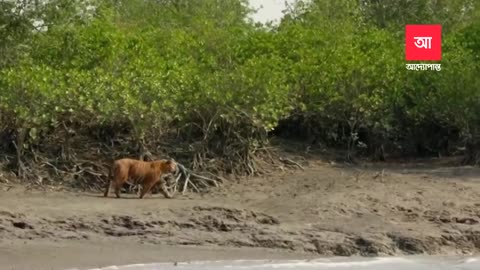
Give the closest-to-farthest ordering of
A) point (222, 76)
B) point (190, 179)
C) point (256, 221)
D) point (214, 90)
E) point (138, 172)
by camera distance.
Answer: point (256, 221) → point (138, 172) → point (190, 179) → point (214, 90) → point (222, 76)

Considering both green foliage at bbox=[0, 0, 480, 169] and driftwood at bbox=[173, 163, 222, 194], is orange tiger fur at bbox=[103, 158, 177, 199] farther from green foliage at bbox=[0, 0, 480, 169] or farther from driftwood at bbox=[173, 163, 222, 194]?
green foliage at bbox=[0, 0, 480, 169]

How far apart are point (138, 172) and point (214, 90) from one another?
201 cm

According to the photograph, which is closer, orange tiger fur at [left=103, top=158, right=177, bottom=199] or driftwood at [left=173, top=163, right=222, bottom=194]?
orange tiger fur at [left=103, top=158, right=177, bottom=199]

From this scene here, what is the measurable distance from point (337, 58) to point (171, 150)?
11.8 feet

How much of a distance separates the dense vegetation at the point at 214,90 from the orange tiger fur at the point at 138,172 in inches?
38.1

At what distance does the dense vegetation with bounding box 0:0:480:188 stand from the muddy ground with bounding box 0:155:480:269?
96 centimetres

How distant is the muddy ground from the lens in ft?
34.3

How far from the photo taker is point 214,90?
13938mm

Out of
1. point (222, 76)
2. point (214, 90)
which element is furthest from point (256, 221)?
point (222, 76)

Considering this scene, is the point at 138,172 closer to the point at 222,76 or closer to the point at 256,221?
the point at 256,221

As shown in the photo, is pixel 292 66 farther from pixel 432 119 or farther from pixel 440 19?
pixel 440 19

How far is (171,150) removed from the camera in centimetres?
1405

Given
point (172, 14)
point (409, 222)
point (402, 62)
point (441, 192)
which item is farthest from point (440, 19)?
point (409, 222)

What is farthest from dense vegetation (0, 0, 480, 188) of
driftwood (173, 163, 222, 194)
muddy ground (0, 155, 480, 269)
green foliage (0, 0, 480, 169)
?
muddy ground (0, 155, 480, 269)
